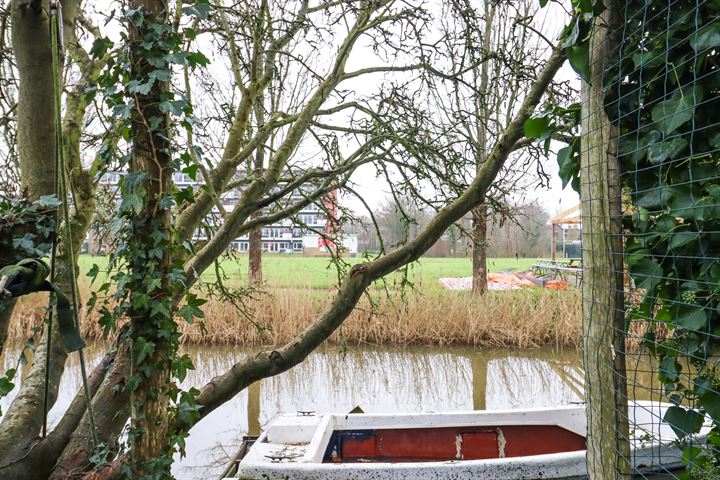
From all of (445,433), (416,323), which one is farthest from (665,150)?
(416,323)

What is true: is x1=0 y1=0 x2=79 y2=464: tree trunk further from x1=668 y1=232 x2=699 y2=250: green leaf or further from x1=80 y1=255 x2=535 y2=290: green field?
x1=80 y1=255 x2=535 y2=290: green field

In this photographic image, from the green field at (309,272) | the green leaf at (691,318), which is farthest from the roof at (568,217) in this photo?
the green leaf at (691,318)

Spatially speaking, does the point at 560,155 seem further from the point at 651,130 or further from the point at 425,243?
the point at 425,243

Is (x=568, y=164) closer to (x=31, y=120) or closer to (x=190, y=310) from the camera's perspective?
(x=190, y=310)

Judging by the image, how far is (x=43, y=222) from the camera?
→ 120 centimetres

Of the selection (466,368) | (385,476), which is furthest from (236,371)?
(466,368)

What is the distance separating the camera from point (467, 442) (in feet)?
12.8

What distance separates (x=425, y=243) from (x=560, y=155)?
102 centimetres

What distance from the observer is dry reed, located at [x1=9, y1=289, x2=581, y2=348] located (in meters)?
7.76

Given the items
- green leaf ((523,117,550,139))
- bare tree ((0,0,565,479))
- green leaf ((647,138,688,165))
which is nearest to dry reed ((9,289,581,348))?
bare tree ((0,0,565,479))

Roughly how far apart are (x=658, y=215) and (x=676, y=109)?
0.70 ft

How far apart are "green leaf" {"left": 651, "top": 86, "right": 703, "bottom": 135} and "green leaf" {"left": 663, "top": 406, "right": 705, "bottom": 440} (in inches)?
22.1

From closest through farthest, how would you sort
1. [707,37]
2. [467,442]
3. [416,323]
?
[707,37], [467,442], [416,323]

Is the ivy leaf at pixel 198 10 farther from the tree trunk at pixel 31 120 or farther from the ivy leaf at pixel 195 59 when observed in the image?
the tree trunk at pixel 31 120
